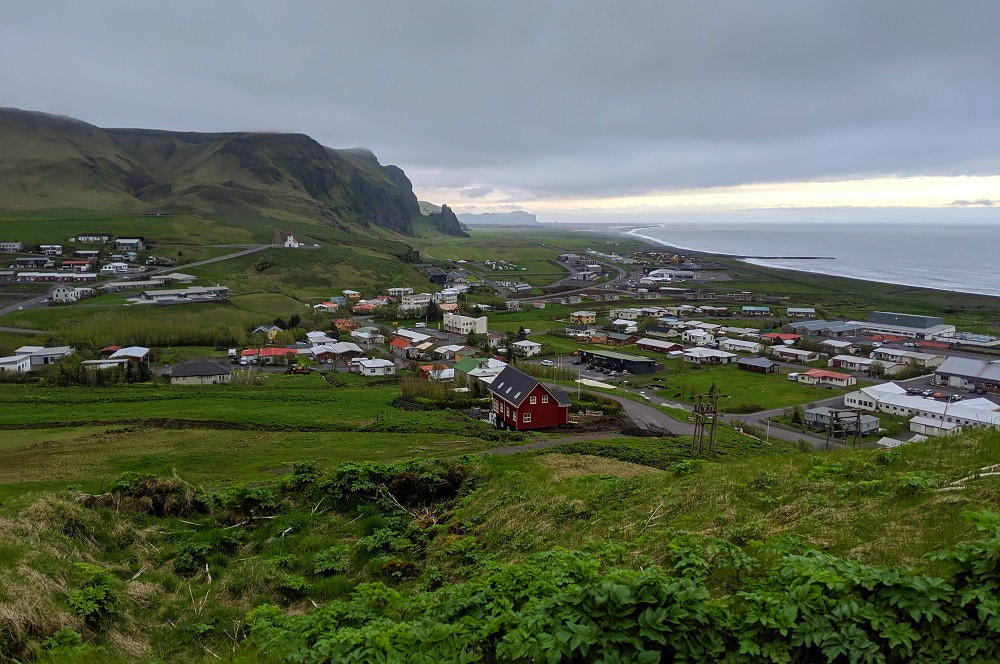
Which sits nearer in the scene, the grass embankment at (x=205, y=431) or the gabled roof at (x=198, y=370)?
the grass embankment at (x=205, y=431)

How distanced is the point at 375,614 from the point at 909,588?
16.2ft

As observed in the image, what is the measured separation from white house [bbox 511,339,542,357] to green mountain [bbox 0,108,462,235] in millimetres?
103910

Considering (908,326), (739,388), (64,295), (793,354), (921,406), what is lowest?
(739,388)

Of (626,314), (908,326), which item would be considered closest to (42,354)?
(626,314)

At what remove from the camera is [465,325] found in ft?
221

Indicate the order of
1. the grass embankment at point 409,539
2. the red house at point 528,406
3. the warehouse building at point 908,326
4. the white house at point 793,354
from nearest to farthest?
the grass embankment at point 409,539, the red house at point 528,406, the white house at point 793,354, the warehouse building at point 908,326

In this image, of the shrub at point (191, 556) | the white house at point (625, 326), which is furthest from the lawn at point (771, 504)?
the white house at point (625, 326)

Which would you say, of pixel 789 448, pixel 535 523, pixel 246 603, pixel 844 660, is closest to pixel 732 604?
pixel 844 660

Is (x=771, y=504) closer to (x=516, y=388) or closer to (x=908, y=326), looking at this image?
(x=516, y=388)

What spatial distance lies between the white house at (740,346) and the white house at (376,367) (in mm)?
36211

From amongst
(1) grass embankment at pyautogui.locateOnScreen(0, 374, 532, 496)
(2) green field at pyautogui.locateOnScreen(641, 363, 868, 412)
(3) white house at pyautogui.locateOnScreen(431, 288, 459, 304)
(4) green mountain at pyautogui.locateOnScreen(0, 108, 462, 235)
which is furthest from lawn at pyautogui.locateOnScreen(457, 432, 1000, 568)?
(4) green mountain at pyautogui.locateOnScreen(0, 108, 462, 235)

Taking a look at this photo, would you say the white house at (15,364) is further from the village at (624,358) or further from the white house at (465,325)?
the white house at (465,325)

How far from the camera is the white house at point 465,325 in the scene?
6706 cm

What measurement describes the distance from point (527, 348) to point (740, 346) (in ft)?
76.1
